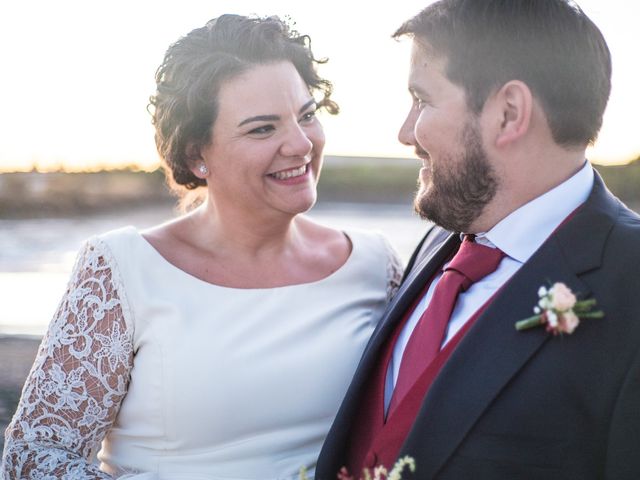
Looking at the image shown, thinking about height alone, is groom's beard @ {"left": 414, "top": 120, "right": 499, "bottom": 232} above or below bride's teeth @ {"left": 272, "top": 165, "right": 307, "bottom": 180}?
above

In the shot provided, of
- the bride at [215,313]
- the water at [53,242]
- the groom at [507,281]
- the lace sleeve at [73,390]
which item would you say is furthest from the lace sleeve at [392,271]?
the lace sleeve at [73,390]

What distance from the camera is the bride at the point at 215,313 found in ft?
9.13

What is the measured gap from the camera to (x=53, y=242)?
889 cm

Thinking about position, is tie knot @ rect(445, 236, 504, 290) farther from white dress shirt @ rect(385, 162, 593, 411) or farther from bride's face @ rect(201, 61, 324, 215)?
bride's face @ rect(201, 61, 324, 215)

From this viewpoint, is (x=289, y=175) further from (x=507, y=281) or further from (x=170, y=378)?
(x=507, y=281)

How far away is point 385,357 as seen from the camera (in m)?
2.63

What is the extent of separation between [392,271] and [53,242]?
20.5 ft

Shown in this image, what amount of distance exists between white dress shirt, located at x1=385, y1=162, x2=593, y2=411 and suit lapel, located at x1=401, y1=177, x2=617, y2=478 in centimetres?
10

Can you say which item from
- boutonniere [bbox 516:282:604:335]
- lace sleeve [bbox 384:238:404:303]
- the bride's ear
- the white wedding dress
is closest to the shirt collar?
boutonniere [bbox 516:282:604:335]

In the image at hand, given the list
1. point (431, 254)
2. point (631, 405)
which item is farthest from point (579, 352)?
point (431, 254)

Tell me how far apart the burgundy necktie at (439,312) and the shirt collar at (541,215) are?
0.23ft

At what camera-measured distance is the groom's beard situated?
2445 millimetres

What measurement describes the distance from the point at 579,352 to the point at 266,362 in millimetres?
1161

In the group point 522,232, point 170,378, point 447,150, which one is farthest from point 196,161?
point 522,232
